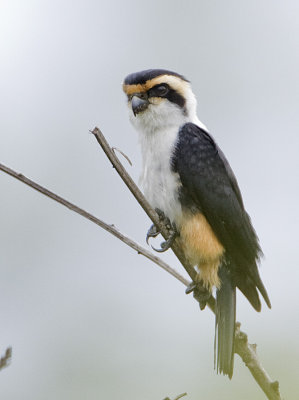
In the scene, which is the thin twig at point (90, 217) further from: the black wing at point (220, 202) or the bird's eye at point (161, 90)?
the bird's eye at point (161, 90)

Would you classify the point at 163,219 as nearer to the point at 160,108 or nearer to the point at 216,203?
the point at 216,203

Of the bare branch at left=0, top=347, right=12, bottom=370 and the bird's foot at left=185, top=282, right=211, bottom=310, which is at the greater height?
the bird's foot at left=185, top=282, right=211, bottom=310

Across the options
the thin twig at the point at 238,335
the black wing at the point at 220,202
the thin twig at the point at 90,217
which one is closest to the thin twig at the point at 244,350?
the thin twig at the point at 238,335

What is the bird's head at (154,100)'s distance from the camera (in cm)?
396

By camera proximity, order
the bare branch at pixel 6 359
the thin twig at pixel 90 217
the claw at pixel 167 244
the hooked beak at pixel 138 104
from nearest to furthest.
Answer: the bare branch at pixel 6 359
the thin twig at pixel 90 217
the claw at pixel 167 244
the hooked beak at pixel 138 104

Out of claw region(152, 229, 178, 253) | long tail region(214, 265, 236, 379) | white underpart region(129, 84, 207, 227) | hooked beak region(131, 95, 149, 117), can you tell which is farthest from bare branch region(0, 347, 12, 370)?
hooked beak region(131, 95, 149, 117)

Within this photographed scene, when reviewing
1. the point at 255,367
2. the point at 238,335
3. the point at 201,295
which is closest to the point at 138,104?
the point at 201,295

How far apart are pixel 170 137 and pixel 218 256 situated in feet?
2.80

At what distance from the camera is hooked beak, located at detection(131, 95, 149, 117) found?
12.9 feet

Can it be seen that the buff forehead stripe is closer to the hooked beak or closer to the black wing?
the hooked beak

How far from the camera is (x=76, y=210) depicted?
2248mm

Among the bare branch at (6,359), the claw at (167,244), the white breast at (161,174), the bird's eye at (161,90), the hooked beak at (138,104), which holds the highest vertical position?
the bird's eye at (161,90)

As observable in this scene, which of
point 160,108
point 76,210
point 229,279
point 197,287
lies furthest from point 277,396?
point 160,108

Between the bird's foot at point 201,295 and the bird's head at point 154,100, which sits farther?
the bird's head at point 154,100
